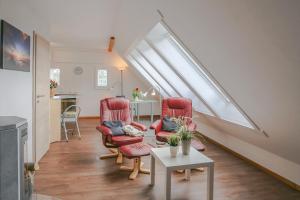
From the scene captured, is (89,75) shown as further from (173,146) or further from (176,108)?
(173,146)

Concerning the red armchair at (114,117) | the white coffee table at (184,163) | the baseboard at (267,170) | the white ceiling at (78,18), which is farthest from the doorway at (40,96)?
the baseboard at (267,170)

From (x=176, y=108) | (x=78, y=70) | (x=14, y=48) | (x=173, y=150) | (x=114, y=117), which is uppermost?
(x=78, y=70)

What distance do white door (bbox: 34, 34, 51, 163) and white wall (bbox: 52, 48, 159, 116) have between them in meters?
3.69

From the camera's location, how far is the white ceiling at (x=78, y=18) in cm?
412

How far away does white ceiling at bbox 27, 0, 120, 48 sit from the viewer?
4.12 metres

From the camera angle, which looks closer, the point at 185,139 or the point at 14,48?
the point at 14,48

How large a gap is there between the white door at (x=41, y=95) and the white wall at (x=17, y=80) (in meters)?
0.25

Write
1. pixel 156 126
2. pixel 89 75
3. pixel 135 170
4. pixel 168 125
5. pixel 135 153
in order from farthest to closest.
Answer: pixel 89 75 → pixel 168 125 → pixel 156 126 → pixel 135 170 → pixel 135 153

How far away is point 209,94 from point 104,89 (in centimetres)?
474

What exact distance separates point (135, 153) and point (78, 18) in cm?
334

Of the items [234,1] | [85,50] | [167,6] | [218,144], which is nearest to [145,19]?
[167,6]

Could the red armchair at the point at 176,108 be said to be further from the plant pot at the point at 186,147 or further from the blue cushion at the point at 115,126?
the plant pot at the point at 186,147

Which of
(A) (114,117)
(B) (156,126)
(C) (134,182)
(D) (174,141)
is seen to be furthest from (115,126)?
Result: (D) (174,141)

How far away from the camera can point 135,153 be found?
3.00 m
